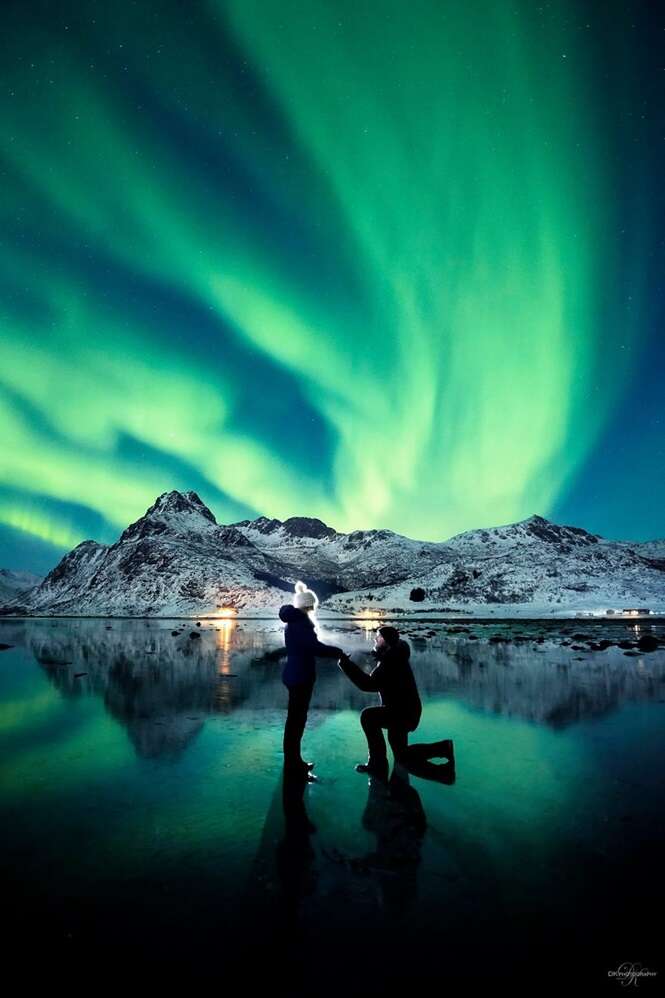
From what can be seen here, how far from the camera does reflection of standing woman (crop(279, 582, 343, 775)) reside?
7527 mm

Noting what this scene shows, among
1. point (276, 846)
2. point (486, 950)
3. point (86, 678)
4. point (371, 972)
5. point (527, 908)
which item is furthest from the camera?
point (86, 678)

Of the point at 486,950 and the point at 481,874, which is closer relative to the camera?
the point at 486,950

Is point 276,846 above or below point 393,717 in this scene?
below

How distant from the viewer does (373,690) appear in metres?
7.76

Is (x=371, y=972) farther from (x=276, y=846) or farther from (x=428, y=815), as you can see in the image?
(x=428, y=815)

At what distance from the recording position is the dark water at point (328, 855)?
3.61 metres

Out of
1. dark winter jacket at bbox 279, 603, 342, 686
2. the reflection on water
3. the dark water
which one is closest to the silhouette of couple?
dark winter jacket at bbox 279, 603, 342, 686

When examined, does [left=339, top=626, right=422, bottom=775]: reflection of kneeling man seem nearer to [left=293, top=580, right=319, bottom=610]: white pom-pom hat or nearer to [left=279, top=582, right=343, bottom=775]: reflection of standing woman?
[left=279, top=582, right=343, bottom=775]: reflection of standing woman

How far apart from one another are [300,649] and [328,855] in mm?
2946

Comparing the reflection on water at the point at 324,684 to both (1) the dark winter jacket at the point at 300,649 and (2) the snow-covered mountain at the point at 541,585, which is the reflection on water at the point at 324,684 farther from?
(2) the snow-covered mountain at the point at 541,585

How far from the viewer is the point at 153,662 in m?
23.6

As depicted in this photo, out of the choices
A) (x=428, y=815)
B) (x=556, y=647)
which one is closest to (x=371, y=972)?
(x=428, y=815)

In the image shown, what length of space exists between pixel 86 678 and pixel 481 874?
17.0m

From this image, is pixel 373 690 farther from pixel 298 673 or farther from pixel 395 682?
pixel 298 673
